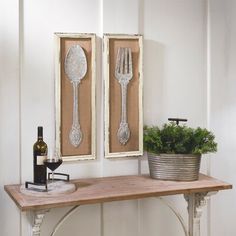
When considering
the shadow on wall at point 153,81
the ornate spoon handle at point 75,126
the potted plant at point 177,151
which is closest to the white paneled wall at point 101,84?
the shadow on wall at point 153,81

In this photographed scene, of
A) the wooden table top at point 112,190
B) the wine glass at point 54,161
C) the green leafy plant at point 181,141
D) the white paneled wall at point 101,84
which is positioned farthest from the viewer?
the green leafy plant at point 181,141

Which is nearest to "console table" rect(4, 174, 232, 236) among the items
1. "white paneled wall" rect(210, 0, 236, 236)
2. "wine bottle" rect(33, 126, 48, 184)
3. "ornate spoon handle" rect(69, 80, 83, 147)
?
"wine bottle" rect(33, 126, 48, 184)

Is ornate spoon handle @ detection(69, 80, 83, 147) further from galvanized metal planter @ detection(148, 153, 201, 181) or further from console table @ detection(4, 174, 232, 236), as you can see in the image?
galvanized metal planter @ detection(148, 153, 201, 181)

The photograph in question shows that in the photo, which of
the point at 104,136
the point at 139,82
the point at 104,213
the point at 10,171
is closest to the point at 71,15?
the point at 139,82

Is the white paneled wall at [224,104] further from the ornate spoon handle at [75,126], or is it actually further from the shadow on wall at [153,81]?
the ornate spoon handle at [75,126]

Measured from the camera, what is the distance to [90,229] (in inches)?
108

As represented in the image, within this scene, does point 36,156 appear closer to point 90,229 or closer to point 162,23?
point 90,229

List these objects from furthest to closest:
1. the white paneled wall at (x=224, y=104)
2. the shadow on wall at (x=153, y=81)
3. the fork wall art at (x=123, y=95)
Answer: the white paneled wall at (x=224, y=104)
the shadow on wall at (x=153, y=81)
the fork wall art at (x=123, y=95)

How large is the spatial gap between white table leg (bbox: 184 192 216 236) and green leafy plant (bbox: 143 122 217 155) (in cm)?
28

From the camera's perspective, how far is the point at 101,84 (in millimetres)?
2754

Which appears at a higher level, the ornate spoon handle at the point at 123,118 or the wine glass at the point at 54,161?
the ornate spoon handle at the point at 123,118

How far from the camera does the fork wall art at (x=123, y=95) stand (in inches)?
108

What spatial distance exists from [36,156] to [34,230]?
396 mm

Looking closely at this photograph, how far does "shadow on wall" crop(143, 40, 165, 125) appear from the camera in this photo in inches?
113
